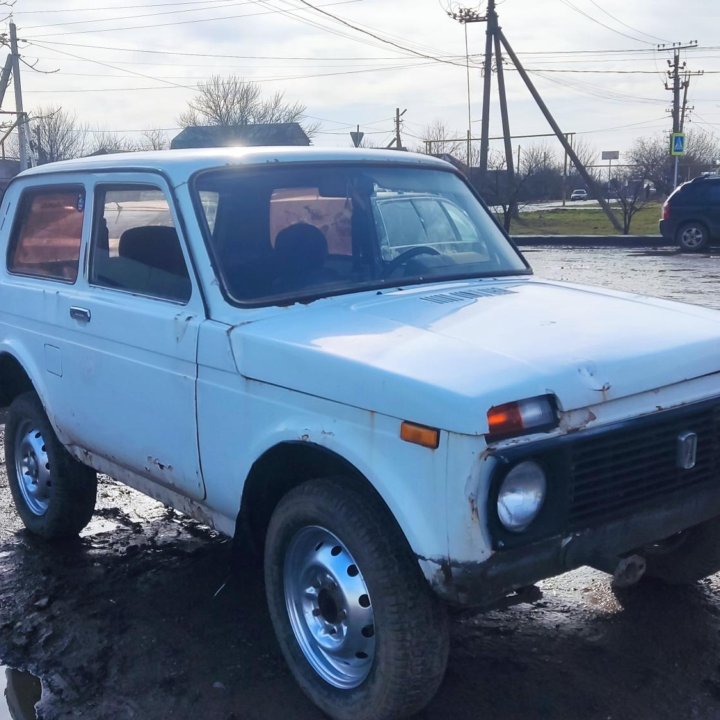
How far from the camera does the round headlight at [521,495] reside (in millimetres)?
2783

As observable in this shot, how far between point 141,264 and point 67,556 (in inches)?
66.8

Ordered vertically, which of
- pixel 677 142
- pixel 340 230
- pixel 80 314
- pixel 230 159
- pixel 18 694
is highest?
pixel 677 142

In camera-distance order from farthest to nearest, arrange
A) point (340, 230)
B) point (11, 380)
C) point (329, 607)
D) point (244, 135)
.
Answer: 1. point (244, 135)
2. point (11, 380)
3. point (340, 230)
4. point (329, 607)

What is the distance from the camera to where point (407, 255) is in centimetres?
422

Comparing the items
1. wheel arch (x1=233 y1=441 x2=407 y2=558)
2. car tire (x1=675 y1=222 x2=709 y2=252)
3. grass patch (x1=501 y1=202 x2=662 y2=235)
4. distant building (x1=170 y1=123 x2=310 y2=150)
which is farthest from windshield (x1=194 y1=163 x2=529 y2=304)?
distant building (x1=170 y1=123 x2=310 y2=150)

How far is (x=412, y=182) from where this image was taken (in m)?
4.50

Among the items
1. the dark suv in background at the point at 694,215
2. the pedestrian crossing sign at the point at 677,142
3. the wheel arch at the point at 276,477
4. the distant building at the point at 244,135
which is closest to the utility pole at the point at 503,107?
the pedestrian crossing sign at the point at 677,142

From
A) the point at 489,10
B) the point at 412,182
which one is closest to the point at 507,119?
the point at 489,10

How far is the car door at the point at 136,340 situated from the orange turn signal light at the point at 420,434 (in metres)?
1.11

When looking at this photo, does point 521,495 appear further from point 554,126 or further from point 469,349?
point 554,126

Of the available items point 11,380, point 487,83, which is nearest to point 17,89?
point 487,83

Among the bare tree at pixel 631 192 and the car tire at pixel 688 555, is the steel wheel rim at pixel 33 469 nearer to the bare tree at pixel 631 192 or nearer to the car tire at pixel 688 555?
the car tire at pixel 688 555

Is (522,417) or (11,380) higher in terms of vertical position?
(522,417)

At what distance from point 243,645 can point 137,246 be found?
1724 mm
